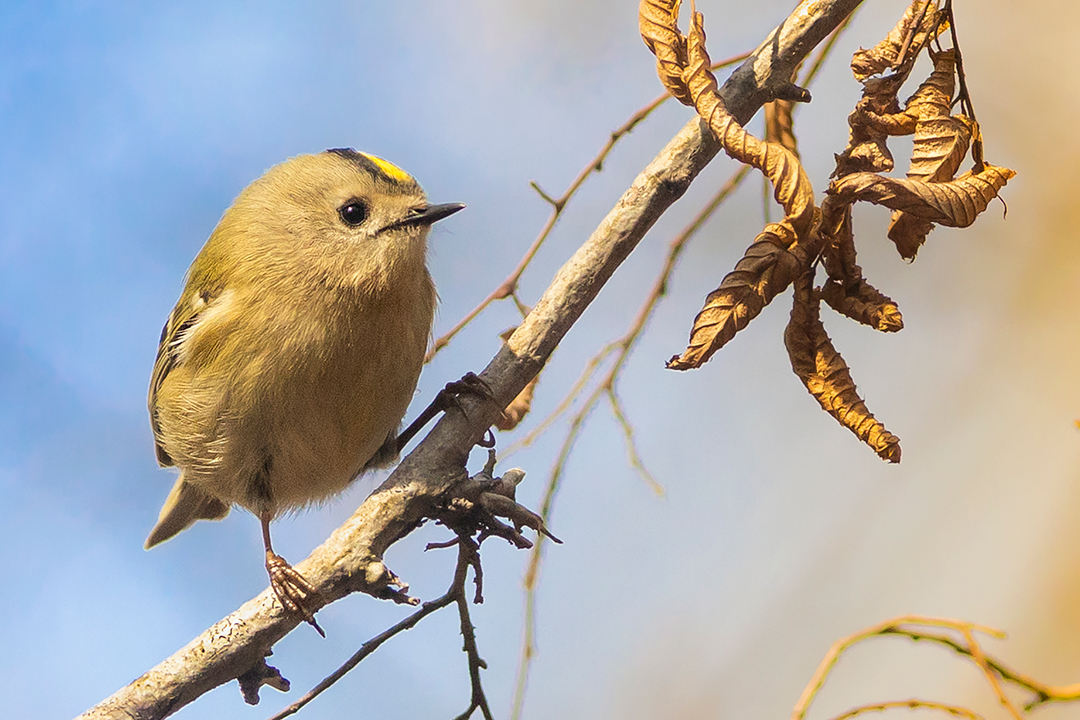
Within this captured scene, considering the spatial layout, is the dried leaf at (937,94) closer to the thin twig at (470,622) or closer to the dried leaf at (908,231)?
the dried leaf at (908,231)

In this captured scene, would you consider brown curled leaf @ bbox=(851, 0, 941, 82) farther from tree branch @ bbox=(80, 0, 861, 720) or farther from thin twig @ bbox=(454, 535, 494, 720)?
thin twig @ bbox=(454, 535, 494, 720)

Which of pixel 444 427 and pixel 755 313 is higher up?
pixel 444 427

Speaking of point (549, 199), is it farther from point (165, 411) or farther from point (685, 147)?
point (165, 411)

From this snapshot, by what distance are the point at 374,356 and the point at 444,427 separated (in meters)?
0.42

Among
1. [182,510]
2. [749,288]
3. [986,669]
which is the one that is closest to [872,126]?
[749,288]

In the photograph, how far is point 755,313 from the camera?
1.38 metres

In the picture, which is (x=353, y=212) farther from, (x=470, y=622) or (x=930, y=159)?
(x=930, y=159)

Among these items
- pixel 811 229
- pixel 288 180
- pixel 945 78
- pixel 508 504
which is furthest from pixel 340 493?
pixel 945 78

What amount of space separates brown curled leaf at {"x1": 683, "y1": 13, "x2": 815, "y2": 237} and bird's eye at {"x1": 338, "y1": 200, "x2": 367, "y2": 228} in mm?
1035

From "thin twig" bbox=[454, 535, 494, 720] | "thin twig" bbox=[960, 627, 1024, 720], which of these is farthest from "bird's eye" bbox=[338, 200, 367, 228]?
"thin twig" bbox=[960, 627, 1024, 720]

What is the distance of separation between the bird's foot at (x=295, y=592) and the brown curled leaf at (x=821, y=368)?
806 mm

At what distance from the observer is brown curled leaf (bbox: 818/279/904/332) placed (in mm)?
1350

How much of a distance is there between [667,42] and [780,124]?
47 centimetres

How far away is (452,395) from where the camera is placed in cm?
182
